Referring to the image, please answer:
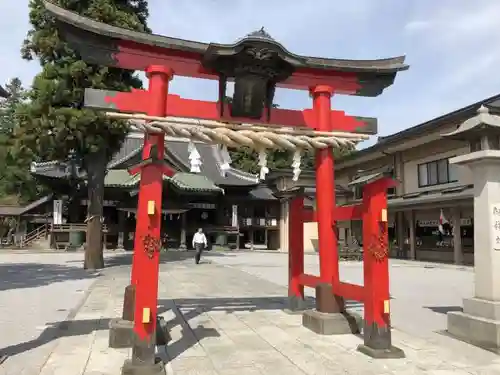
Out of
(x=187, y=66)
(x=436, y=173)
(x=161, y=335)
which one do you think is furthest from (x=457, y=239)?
(x=161, y=335)

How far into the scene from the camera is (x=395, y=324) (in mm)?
8055

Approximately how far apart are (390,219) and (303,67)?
80.3 ft

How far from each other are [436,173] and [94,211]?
1913 centimetres

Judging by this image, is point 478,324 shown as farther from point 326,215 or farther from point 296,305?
point 296,305

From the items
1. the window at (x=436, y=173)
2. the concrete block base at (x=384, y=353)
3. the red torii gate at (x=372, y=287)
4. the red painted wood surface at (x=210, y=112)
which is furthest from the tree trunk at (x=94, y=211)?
the window at (x=436, y=173)

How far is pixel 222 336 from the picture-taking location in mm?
6840

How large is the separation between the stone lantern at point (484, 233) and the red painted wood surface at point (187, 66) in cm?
235

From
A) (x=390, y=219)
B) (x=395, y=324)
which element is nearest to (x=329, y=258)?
(x=395, y=324)

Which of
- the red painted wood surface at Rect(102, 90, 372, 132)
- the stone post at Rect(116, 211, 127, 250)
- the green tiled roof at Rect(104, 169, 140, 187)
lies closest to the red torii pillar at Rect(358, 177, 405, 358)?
the red painted wood surface at Rect(102, 90, 372, 132)

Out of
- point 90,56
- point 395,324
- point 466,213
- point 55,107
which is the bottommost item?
point 395,324

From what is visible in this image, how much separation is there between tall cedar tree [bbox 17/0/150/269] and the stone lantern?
13081mm

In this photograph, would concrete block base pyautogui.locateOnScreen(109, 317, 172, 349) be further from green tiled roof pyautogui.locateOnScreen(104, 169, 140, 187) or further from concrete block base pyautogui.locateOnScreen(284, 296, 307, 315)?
green tiled roof pyautogui.locateOnScreen(104, 169, 140, 187)

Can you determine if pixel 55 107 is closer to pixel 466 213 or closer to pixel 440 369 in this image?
pixel 440 369

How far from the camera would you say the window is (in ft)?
78.5
